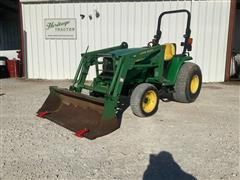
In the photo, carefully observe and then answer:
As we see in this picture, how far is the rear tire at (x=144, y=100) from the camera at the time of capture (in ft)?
16.1

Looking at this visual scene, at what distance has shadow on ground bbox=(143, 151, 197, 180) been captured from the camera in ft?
10.3

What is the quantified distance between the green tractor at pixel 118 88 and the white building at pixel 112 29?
314 cm

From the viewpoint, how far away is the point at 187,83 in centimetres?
588

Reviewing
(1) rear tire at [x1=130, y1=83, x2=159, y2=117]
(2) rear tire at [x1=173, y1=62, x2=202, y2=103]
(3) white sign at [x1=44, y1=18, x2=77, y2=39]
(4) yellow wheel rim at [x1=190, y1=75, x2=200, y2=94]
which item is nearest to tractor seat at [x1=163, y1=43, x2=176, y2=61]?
(2) rear tire at [x1=173, y1=62, x2=202, y2=103]

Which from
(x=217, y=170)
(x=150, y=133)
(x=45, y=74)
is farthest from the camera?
(x=45, y=74)

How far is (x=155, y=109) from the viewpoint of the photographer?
531cm

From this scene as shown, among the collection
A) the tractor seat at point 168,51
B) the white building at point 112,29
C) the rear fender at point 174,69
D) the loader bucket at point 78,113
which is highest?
the white building at point 112,29

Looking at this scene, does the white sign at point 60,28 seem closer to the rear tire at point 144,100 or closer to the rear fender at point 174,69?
the rear fender at point 174,69

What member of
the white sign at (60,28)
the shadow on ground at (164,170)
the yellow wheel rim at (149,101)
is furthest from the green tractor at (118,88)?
the white sign at (60,28)

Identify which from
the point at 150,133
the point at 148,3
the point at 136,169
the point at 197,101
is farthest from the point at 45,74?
the point at 136,169

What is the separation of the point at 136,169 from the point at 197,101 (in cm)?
367

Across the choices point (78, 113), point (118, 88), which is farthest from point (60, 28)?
point (118, 88)

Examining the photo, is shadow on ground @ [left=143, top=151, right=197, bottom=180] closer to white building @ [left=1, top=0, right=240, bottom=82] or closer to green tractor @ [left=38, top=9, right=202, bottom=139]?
green tractor @ [left=38, top=9, right=202, bottom=139]

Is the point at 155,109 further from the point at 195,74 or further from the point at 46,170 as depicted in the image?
the point at 46,170
